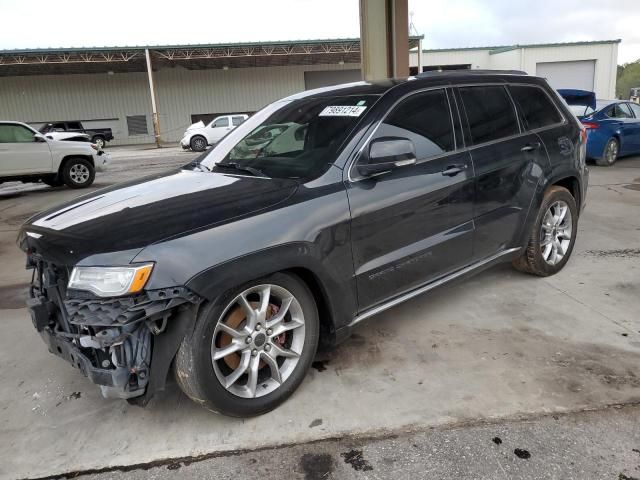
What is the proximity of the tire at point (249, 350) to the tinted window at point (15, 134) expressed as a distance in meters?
11.2

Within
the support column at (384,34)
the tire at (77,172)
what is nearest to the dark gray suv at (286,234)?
the support column at (384,34)

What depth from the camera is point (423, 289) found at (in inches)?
135

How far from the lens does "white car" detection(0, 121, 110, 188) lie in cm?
1144

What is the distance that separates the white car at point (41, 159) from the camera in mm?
11438

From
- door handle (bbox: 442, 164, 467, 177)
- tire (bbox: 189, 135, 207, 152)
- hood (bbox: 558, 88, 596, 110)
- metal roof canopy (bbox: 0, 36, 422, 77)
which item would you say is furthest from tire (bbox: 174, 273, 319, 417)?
metal roof canopy (bbox: 0, 36, 422, 77)

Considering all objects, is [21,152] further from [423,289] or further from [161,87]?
[161,87]

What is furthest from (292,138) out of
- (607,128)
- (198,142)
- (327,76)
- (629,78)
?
(629,78)

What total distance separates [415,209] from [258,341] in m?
1.30

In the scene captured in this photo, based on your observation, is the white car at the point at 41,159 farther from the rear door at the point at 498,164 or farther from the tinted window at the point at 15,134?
the rear door at the point at 498,164

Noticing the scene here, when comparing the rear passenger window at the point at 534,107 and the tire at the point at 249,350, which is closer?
the tire at the point at 249,350

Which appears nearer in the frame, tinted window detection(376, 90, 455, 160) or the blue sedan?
tinted window detection(376, 90, 455, 160)

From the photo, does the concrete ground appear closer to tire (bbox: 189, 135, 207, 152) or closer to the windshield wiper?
the windshield wiper

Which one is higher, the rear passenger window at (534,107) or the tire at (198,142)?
the rear passenger window at (534,107)

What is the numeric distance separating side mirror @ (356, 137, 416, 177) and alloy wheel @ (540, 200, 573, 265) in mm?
1967
